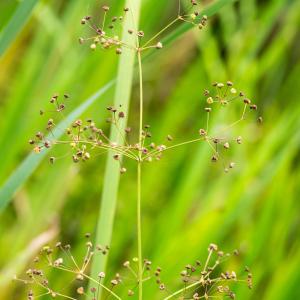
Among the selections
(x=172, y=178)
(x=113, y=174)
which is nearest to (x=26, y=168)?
(x=113, y=174)

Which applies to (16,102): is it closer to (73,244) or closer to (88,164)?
(73,244)

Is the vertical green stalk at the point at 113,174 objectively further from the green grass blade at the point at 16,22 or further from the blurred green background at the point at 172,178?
the blurred green background at the point at 172,178

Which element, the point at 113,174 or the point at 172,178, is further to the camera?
the point at 172,178

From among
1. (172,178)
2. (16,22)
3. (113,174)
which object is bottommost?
(113,174)

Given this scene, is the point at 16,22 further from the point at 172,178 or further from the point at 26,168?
the point at 172,178

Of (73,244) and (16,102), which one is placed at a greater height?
(16,102)

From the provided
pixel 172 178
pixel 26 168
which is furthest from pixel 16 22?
pixel 172 178

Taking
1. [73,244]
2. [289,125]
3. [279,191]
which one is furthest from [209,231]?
[73,244]

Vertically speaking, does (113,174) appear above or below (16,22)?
below

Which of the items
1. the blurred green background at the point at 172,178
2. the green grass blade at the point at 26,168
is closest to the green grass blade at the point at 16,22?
the green grass blade at the point at 26,168
